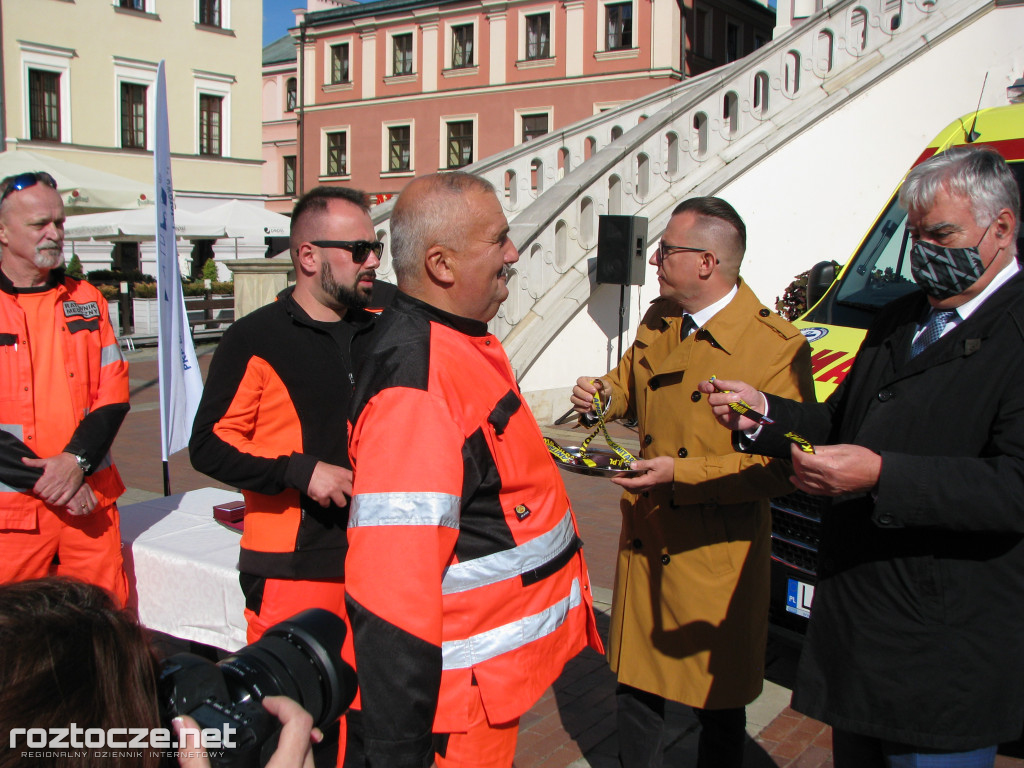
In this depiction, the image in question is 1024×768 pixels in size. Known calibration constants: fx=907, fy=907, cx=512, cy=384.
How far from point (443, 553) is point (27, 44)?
3514 centimetres

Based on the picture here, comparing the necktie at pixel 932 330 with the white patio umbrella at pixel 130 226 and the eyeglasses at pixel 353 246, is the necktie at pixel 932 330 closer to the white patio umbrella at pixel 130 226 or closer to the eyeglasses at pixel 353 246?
the eyeglasses at pixel 353 246

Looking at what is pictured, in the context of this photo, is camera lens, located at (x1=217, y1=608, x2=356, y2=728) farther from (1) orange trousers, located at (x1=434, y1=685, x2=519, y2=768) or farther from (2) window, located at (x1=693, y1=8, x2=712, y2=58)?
(2) window, located at (x1=693, y1=8, x2=712, y2=58)

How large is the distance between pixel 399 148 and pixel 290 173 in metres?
10.5

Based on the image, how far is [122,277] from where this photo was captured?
67.2ft

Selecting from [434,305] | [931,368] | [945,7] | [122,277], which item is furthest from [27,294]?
[122,277]

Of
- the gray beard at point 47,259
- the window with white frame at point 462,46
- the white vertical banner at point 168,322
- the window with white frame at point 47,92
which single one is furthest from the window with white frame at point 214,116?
the gray beard at point 47,259

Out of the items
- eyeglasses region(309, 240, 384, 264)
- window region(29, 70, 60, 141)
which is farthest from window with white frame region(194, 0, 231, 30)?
eyeglasses region(309, 240, 384, 264)

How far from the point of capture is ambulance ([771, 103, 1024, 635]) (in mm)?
4199

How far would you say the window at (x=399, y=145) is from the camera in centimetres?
4566

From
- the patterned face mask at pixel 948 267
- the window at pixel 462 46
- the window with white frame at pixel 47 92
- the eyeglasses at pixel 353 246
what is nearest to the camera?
the patterned face mask at pixel 948 267

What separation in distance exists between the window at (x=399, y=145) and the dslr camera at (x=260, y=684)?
45.8 meters

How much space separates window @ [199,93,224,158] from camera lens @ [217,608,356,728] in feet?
121

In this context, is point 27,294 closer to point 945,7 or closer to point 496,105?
point 945,7

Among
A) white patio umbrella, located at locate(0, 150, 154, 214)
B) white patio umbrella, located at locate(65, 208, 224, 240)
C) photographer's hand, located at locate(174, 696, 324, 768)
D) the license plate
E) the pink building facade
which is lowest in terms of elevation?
the license plate
